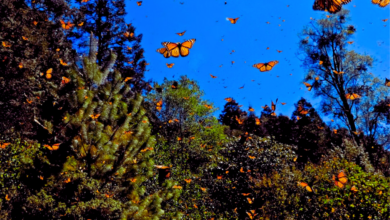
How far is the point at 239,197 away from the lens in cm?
884

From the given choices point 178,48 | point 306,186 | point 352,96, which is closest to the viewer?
point 178,48

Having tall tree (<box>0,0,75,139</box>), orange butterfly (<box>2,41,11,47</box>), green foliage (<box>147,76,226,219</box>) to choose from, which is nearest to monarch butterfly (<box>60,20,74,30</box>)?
tall tree (<box>0,0,75,139</box>)

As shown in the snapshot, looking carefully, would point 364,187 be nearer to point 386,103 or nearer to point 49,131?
point 49,131

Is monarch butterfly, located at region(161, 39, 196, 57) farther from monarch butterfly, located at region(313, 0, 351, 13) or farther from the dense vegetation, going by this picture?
monarch butterfly, located at region(313, 0, 351, 13)

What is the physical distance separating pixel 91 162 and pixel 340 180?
26.2 ft

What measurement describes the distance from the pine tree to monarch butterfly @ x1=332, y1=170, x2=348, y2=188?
21.3 feet

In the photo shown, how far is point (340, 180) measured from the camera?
7.46 metres

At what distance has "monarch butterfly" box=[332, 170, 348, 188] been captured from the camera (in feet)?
23.9

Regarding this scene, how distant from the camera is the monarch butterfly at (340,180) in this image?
287 inches

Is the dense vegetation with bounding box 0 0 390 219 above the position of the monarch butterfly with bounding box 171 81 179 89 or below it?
below

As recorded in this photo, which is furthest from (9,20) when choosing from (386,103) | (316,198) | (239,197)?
(386,103)

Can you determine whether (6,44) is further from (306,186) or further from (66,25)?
(306,186)

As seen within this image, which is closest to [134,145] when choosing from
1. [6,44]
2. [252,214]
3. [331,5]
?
[331,5]

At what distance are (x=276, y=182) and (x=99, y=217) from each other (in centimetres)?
657
